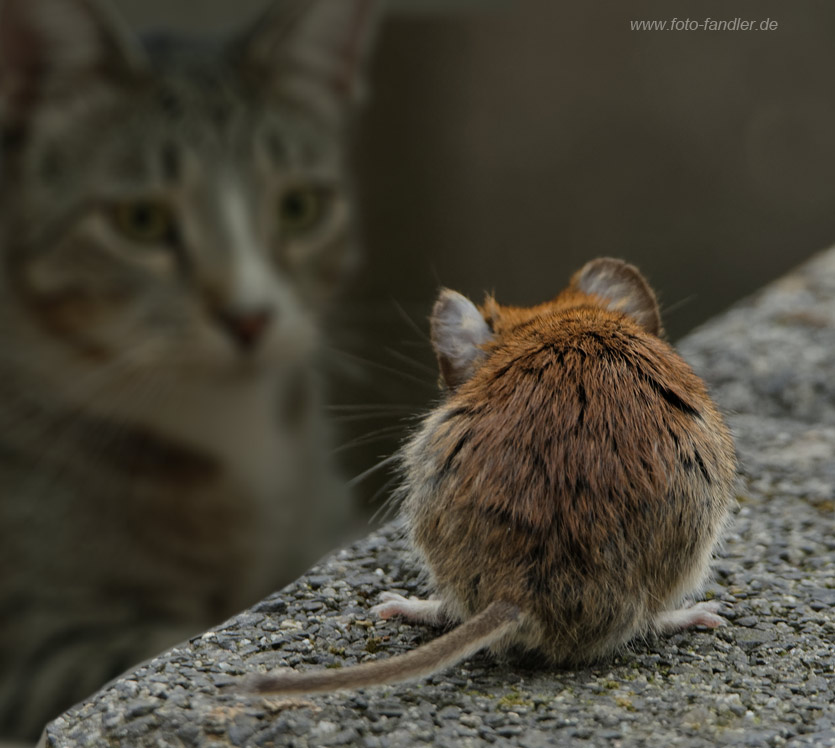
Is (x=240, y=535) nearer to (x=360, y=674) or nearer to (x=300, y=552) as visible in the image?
(x=300, y=552)

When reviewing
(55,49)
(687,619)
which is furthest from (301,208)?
(687,619)

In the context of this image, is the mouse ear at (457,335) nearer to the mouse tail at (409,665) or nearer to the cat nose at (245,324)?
the mouse tail at (409,665)

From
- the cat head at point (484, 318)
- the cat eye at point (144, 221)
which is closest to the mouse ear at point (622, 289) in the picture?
the cat head at point (484, 318)

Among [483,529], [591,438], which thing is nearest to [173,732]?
[483,529]

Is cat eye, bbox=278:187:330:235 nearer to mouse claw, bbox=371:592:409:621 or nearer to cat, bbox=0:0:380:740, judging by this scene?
cat, bbox=0:0:380:740

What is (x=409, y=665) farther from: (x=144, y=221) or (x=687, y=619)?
(x=144, y=221)
